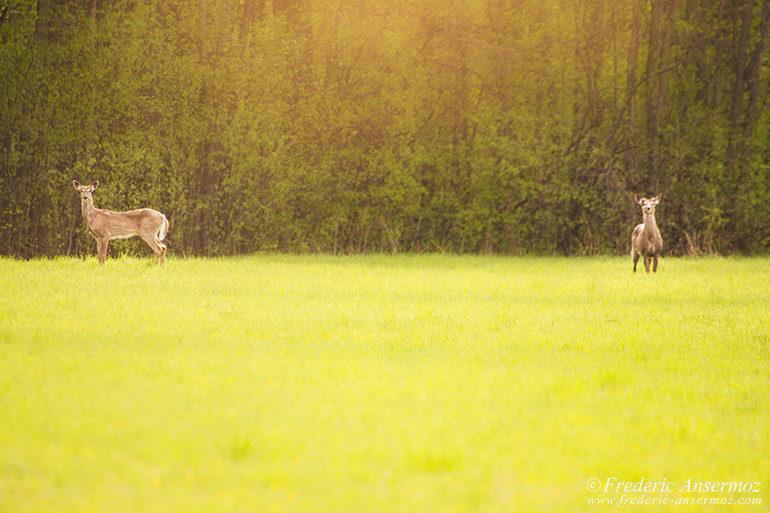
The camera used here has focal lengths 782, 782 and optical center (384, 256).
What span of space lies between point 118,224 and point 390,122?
28.3ft

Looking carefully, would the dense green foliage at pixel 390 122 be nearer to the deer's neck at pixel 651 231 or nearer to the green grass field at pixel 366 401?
the deer's neck at pixel 651 231

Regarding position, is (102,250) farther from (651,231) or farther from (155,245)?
(651,231)

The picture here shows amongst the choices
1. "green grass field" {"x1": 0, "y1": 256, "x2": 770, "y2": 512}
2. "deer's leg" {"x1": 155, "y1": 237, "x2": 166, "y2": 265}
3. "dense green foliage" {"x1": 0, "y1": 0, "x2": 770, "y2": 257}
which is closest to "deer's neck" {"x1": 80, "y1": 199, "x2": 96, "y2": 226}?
"deer's leg" {"x1": 155, "y1": 237, "x2": 166, "y2": 265}

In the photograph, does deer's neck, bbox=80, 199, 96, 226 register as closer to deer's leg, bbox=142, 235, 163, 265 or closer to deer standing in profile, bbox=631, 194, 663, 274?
deer's leg, bbox=142, 235, 163, 265

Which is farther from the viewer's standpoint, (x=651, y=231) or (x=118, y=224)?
(x=651, y=231)

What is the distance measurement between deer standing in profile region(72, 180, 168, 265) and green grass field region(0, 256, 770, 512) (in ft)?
13.7

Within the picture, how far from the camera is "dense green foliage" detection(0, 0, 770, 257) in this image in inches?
747

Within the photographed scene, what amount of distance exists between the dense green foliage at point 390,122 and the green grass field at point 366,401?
26.6 ft

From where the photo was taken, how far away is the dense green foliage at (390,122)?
19.0 meters

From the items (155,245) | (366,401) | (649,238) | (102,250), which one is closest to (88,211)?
(102,250)

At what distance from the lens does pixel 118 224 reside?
52.6ft

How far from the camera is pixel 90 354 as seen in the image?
7.17 m

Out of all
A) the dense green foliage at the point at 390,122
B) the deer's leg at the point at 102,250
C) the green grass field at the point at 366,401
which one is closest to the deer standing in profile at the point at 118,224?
the deer's leg at the point at 102,250

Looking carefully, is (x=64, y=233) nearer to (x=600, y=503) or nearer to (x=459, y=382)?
(x=459, y=382)
